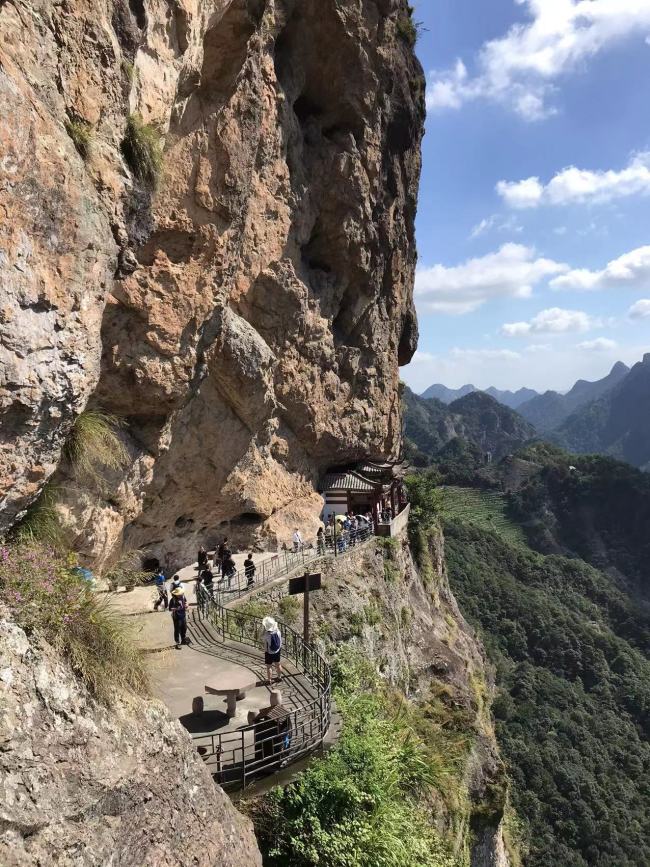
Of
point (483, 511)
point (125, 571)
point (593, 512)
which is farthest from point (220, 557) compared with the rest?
point (593, 512)

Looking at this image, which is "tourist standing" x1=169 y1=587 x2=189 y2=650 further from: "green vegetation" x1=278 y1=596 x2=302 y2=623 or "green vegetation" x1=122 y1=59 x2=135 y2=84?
"green vegetation" x1=122 y1=59 x2=135 y2=84

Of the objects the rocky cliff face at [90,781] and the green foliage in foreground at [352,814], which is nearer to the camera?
the rocky cliff face at [90,781]

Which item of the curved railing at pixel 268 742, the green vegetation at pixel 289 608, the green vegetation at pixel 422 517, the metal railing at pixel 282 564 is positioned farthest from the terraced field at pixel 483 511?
the curved railing at pixel 268 742

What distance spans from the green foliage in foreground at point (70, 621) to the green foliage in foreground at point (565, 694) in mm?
40921

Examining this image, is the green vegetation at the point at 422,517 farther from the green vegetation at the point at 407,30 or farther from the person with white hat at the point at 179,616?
the green vegetation at the point at 407,30

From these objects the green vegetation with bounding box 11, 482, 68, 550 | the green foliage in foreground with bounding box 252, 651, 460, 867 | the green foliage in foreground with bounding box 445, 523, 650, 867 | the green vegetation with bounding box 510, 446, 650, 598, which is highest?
the green vegetation with bounding box 11, 482, 68, 550

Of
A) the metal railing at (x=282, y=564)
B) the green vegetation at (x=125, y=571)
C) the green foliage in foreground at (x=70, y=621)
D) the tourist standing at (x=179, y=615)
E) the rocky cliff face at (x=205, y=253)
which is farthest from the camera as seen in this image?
the metal railing at (x=282, y=564)

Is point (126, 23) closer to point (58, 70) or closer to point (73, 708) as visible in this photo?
point (58, 70)

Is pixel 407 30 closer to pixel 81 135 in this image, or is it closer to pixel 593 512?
pixel 81 135

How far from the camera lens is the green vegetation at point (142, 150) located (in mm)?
7898

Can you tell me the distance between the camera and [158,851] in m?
4.88

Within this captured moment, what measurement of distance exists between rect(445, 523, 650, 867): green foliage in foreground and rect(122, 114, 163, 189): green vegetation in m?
43.5

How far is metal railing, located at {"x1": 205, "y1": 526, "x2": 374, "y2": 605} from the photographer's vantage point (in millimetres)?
14242


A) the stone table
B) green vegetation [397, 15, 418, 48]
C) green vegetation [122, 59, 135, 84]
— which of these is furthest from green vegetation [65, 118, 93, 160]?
green vegetation [397, 15, 418, 48]
